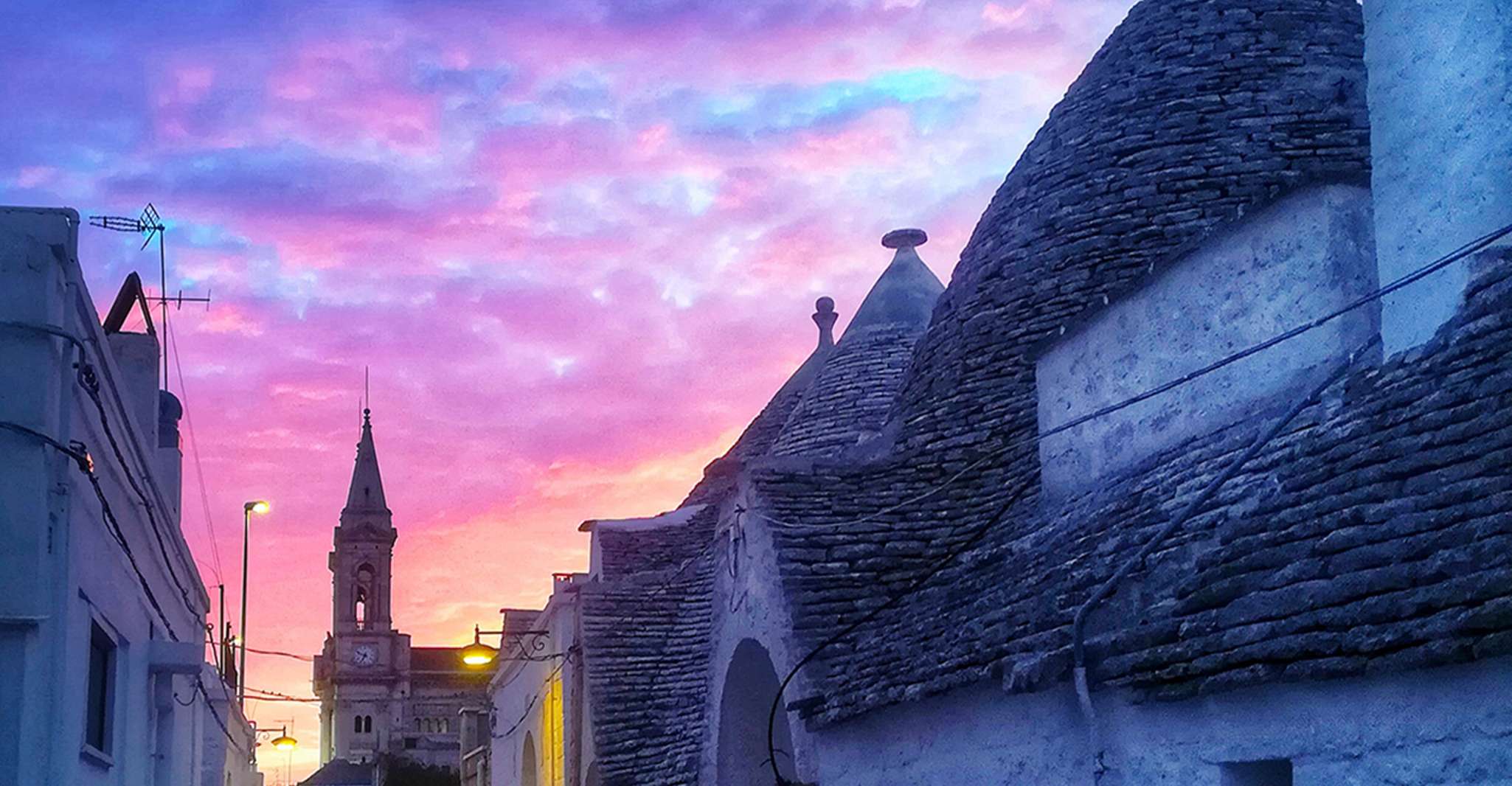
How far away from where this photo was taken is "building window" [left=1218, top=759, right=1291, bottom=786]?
25.4ft

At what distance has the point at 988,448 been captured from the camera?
13789mm

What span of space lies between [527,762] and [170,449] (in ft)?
38.5

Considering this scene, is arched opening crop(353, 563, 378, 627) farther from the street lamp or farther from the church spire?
the street lamp

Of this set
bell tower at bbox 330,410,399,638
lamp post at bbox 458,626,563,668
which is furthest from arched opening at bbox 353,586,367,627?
lamp post at bbox 458,626,563,668

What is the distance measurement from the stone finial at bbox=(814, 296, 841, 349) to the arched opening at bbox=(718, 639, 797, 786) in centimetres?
1050

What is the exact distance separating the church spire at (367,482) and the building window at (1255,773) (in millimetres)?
88595

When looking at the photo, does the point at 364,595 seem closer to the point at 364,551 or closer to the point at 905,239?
the point at 364,551

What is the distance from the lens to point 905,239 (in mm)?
22344

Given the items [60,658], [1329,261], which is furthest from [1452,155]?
[60,658]

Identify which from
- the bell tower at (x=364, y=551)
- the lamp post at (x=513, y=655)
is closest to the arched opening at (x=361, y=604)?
the bell tower at (x=364, y=551)

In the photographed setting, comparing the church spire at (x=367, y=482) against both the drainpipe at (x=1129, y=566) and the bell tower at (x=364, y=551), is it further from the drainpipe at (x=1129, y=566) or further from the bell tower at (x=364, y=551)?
the drainpipe at (x=1129, y=566)

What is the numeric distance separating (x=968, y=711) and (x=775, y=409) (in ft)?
43.7

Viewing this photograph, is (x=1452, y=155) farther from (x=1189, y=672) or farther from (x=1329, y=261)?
(x=1189, y=672)

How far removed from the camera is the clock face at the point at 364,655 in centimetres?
10125
